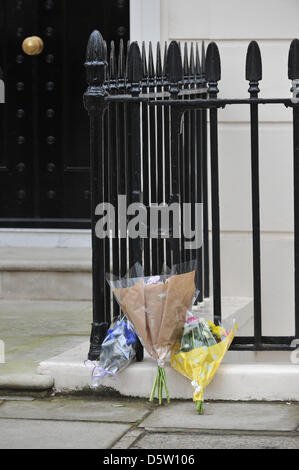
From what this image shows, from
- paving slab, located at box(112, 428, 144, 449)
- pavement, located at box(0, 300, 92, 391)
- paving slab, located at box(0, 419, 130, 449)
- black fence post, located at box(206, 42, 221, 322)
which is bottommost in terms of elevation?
paving slab, located at box(0, 419, 130, 449)

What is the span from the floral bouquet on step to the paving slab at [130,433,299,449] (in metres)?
0.58

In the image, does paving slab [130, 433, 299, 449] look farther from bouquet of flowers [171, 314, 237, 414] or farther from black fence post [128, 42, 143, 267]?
black fence post [128, 42, 143, 267]

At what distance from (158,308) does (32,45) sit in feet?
13.3

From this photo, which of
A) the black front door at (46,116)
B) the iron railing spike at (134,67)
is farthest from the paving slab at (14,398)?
the black front door at (46,116)

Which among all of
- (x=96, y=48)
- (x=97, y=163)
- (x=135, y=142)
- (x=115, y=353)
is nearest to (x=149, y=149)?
(x=135, y=142)

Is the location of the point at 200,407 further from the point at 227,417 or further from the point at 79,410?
the point at 79,410

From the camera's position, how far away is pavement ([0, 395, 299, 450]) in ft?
12.5

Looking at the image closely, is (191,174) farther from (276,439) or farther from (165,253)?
(276,439)

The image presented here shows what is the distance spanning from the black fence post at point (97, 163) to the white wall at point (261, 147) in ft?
6.11

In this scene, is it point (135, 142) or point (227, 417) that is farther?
point (135, 142)

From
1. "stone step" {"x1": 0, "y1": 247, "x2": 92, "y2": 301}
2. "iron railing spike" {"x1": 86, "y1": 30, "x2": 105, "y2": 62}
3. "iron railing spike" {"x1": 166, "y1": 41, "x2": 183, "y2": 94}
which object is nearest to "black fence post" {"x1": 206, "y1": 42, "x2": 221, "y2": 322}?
"iron railing spike" {"x1": 166, "y1": 41, "x2": 183, "y2": 94}

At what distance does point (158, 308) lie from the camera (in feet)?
14.4

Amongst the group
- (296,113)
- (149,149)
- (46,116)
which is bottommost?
(149,149)
